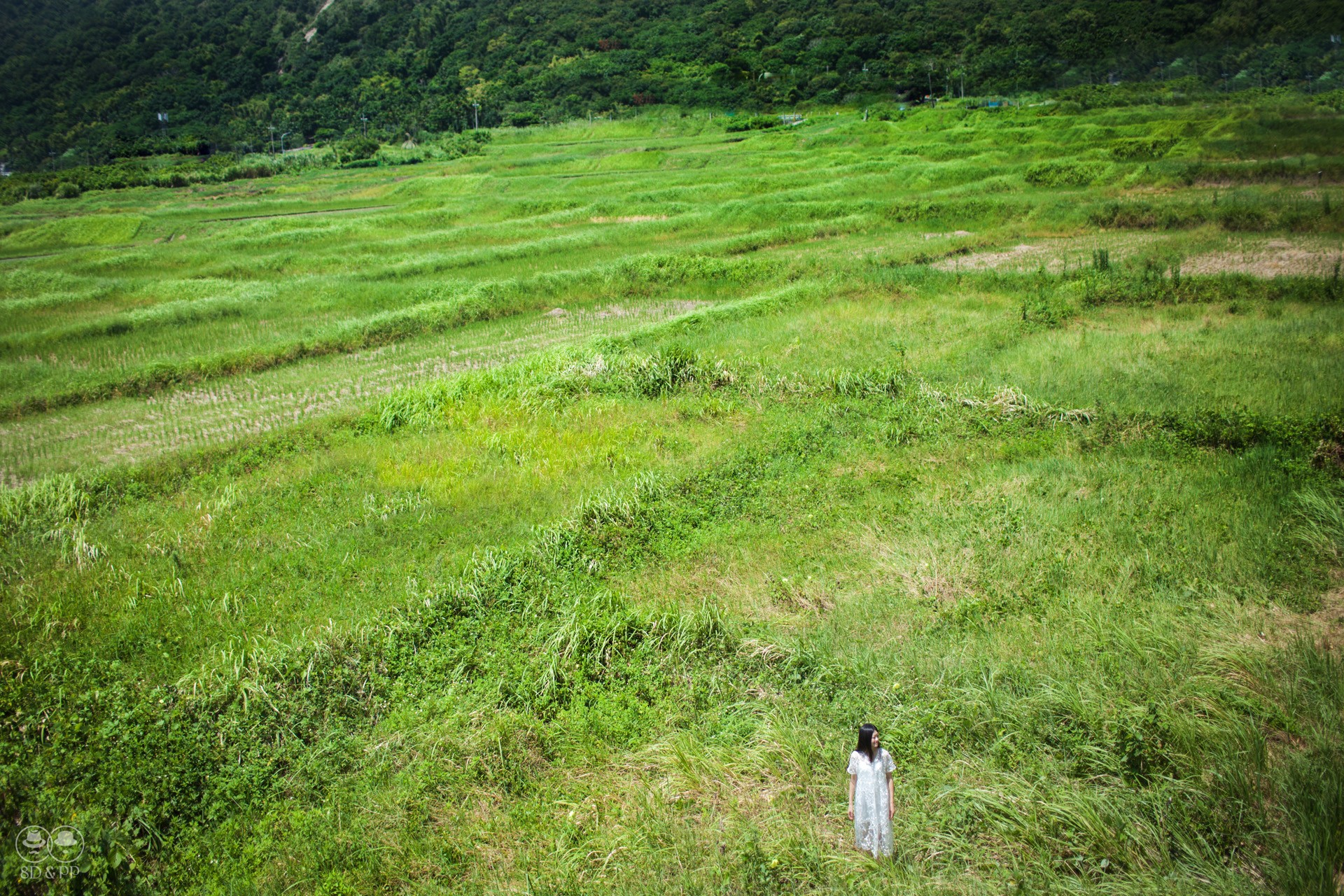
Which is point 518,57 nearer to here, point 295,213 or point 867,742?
point 295,213

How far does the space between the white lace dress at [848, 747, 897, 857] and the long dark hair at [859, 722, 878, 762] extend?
0.02m

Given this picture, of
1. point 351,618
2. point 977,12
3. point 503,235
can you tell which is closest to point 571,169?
point 503,235

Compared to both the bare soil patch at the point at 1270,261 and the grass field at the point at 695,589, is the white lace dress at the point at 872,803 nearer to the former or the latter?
the grass field at the point at 695,589

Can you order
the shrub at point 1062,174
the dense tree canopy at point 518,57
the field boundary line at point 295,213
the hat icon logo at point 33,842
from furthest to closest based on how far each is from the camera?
the dense tree canopy at point 518,57, the field boundary line at point 295,213, the shrub at point 1062,174, the hat icon logo at point 33,842

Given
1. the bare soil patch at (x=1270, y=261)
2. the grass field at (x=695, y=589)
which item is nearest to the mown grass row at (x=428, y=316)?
the grass field at (x=695, y=589)

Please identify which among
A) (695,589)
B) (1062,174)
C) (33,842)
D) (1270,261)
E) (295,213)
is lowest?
(695,589)

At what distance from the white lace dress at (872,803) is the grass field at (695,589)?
0.14 meters

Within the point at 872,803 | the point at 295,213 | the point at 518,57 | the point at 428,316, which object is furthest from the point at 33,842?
the point at 518,57

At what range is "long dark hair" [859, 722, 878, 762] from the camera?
3.22 metres

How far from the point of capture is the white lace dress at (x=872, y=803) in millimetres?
3303

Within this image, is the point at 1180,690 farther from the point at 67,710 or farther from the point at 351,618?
the point at 67,710

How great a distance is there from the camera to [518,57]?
83.4 metres

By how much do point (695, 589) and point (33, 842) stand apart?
165 inches

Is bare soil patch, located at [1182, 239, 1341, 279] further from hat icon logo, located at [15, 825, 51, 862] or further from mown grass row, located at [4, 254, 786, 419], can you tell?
hat icon logo, located at [15, 825, 51, 862]
